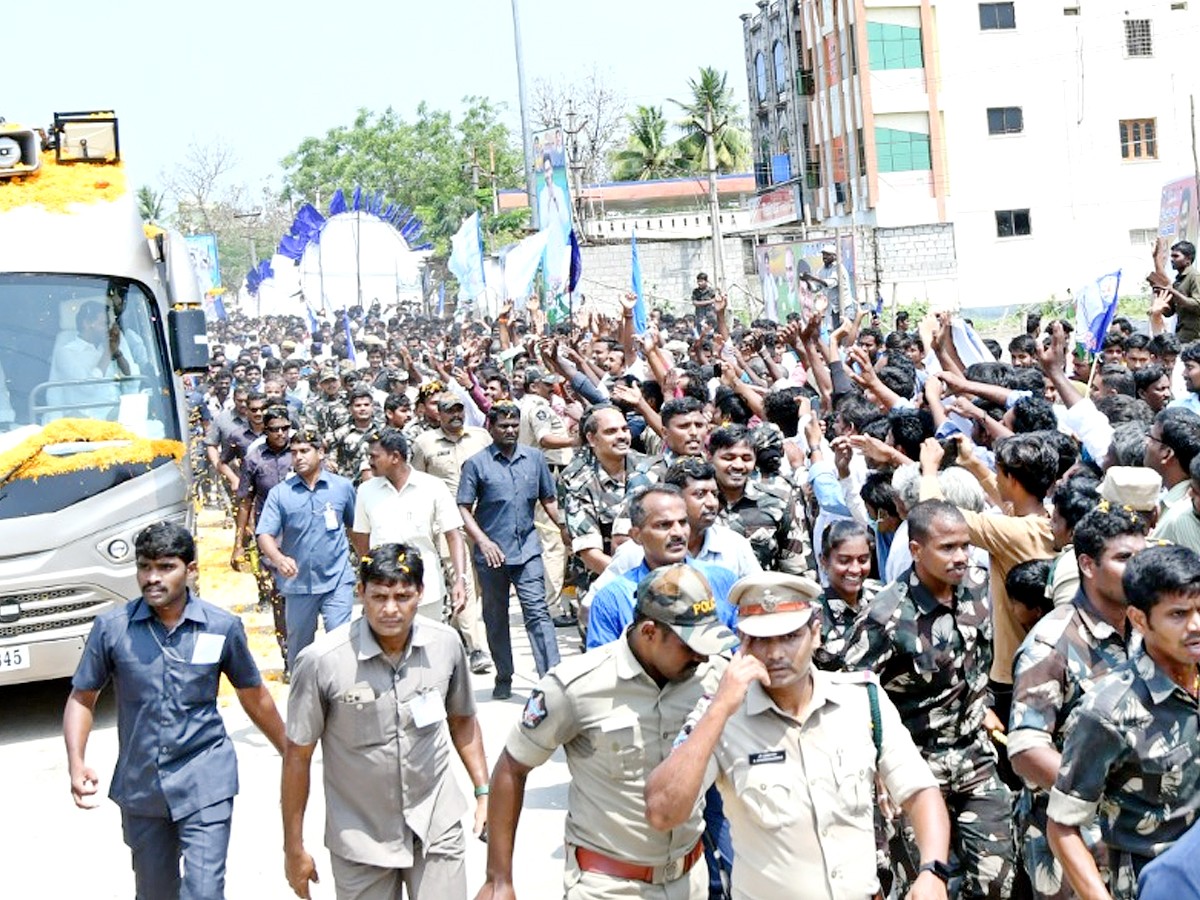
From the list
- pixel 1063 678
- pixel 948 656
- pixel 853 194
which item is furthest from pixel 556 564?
pixel 853 194

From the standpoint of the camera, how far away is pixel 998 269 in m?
45.5

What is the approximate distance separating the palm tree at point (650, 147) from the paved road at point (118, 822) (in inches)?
2359

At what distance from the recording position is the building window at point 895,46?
4659 centimetres

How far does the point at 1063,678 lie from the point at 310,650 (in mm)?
2304

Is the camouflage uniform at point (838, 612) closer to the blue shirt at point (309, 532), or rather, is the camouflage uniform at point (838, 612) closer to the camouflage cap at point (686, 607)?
the camouflage cap at point (686, 607)

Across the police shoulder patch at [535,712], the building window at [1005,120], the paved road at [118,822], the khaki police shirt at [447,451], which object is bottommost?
the paved road at [118,822]

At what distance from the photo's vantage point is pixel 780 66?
57.2 meters

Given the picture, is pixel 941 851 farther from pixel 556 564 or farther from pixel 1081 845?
pixel 556 564

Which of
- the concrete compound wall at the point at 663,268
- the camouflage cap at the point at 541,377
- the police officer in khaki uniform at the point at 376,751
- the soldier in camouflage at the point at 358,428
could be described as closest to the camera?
the police officer in khaki uniform at the point at 376,751

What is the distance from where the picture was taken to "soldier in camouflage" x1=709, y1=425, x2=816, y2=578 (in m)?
Answer: 7.67

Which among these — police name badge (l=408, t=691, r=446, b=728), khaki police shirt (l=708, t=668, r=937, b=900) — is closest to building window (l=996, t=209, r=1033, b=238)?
police name badge (l=408, t=691, r=446, b=728)

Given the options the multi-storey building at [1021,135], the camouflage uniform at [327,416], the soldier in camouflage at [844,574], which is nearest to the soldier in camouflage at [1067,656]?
the soldier in camouflage at [844,574]

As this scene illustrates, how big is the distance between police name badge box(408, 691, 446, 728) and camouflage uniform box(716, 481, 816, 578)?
2.28m

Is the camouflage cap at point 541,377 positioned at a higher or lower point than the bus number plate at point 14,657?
higher
